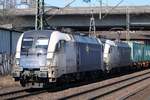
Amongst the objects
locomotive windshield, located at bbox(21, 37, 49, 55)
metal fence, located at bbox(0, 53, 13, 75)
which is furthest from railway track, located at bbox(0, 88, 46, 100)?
metal fence, located at bbox(0, 53, 13, 75)

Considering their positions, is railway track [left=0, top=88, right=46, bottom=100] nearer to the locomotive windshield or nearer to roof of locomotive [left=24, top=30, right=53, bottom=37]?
the locomotive windshield

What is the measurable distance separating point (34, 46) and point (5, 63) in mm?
11412

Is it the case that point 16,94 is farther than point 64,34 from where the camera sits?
No

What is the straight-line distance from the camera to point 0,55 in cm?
3281

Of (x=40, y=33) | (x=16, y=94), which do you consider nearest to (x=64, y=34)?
(x=40, y=33)

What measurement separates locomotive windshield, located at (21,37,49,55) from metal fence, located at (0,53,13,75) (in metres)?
10.1

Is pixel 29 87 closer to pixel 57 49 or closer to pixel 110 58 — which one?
pixel 57 49

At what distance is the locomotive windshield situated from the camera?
74.5 ft

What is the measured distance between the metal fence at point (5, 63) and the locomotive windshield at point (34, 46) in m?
10.1

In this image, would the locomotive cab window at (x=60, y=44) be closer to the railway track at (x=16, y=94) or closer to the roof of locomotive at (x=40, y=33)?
the roof of locomotive at (x=40, y=33)

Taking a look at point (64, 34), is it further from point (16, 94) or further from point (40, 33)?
point (16, 94)

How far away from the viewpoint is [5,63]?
3397 centimetres

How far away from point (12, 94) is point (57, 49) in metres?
3.45

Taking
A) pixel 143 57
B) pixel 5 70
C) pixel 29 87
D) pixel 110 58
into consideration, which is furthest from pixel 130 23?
pixel 29 87
